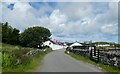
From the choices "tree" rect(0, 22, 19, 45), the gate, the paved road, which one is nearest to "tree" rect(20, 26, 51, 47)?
"tree" rect(0, 22, 19, 45)

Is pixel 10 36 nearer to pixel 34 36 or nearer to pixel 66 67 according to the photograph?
pixel 34 36

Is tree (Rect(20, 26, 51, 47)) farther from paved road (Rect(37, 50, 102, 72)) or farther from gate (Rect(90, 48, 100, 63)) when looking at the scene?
paved road (Rect(37, 50, 102, 72))

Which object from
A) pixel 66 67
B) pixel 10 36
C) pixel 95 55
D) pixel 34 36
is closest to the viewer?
pixel 66 67

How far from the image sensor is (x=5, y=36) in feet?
330

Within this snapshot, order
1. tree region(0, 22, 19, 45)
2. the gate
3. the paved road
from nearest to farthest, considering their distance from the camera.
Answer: the paved road, the gate, tree region(0, 22, 19, 45)

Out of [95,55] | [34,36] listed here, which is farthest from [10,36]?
[95,55]

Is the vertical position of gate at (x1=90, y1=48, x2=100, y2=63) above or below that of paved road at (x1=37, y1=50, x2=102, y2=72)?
above

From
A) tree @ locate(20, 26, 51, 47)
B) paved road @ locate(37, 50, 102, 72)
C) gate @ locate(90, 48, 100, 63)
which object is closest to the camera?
paved road @ locate(37, 50, 102, 72)

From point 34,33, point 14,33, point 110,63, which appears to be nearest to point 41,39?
point 34,33

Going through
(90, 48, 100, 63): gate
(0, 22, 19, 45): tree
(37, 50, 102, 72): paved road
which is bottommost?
(37, 50, 102, 72): paved road

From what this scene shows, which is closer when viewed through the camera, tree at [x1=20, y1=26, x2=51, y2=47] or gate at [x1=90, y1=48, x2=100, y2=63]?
gate at [x1=90, y1=48, x2=100, y2=63]

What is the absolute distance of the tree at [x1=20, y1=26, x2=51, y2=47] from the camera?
363 feet

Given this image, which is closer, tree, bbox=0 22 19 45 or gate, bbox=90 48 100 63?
gate, bbox=90 48 100 63

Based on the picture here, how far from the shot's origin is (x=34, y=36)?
116125mm
